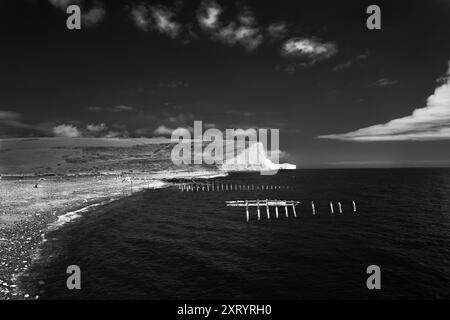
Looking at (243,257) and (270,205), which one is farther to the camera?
(270,205)

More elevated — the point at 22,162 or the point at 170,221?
the point at 22,162

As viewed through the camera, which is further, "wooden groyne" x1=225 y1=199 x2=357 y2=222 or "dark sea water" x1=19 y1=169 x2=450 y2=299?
"wooden groyne" x1=225 y1=199 x2=357 y2=222

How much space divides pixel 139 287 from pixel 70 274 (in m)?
5.56

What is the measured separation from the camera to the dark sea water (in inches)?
763

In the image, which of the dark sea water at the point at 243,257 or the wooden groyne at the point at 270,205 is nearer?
the dark sea water at the point at 243,257

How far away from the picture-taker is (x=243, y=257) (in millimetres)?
26750

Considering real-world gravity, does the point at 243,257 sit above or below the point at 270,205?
below

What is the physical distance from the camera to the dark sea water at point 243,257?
1939 cm

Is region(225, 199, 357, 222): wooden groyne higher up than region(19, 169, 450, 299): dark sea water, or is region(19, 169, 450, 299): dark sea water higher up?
region(225, 199, 357, 222): wooden groyne

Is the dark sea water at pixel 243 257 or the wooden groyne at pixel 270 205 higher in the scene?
the wooden groyne at pixel 270 205

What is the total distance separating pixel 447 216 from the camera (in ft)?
158
